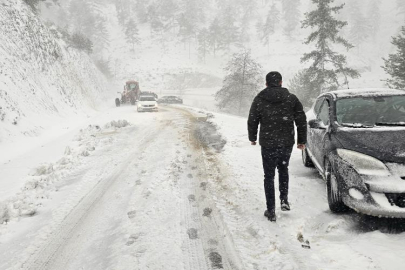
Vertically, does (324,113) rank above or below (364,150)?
above

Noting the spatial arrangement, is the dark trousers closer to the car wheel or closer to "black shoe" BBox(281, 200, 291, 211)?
"black shoe" BBox(281, 200, 291, 211)

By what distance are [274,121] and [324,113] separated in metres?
1.86

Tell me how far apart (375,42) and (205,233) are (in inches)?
4177

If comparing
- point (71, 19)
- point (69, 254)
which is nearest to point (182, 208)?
point (69, 254)

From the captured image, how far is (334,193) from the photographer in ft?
13.1

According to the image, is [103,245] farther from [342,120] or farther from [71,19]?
[71,19]

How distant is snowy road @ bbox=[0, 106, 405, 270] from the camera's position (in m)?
3.13

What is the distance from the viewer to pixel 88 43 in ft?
128

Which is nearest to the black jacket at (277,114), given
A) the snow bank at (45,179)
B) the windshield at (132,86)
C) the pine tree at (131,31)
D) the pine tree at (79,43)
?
the snow bank at (45,179)

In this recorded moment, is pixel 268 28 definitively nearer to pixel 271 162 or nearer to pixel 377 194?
pixel 271 162

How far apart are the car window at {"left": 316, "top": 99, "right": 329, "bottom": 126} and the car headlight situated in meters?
1.25

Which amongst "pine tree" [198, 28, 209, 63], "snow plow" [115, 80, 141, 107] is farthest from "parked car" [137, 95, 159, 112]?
"pine tree" [198, 28, 209, 63]

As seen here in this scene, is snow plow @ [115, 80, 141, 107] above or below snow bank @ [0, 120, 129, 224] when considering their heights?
above

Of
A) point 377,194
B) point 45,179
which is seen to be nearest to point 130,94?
point 45,179
